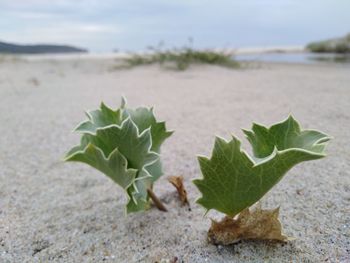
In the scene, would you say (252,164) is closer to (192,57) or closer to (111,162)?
Result: (111,162)

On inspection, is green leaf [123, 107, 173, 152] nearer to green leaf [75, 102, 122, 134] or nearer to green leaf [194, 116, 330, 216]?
green leaf [75, 102, 122, 134]

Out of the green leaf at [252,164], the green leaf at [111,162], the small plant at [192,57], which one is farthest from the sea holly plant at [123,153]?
the small plant at [192,57]

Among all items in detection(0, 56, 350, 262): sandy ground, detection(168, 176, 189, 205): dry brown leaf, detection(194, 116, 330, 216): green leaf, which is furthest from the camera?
detection(168, 176, 189, 205): dry brown leaf

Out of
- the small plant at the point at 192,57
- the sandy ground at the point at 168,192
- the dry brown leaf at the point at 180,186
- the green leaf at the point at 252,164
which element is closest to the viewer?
the green leaf at the point at 252,164

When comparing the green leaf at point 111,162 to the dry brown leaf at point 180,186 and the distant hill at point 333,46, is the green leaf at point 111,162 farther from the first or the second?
the distant hill at point 333,46

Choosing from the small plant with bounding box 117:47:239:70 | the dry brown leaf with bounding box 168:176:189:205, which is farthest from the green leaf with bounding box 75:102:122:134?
the small plant with bounding box 117:47:239:70

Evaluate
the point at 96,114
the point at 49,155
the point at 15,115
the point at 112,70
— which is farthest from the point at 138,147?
the point at 112,70
